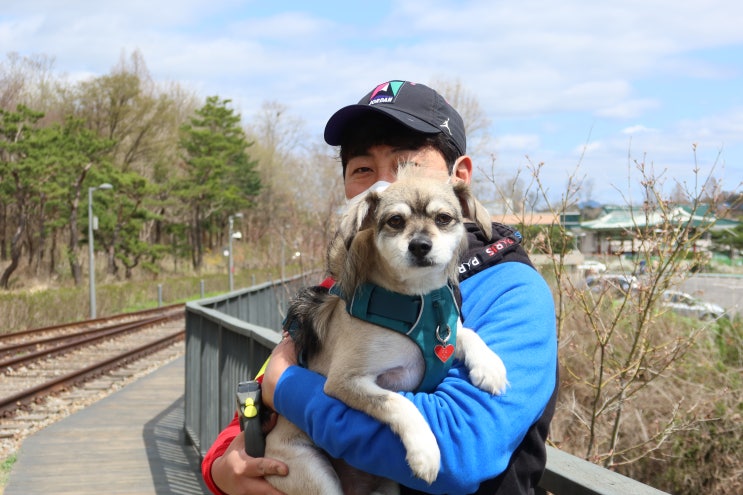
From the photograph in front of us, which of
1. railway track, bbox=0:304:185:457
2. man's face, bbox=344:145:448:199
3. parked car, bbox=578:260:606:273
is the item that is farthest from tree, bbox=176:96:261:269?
man's face, bbox=344:145:448:199

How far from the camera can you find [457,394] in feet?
6.40

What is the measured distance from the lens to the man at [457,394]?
1.83 meters

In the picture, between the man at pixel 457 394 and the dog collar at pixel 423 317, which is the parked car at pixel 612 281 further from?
the dog collar at pixel 423 317

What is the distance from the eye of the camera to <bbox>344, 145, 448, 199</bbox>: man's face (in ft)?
8.61

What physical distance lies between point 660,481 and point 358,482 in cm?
559

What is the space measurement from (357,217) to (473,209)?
1.33ft

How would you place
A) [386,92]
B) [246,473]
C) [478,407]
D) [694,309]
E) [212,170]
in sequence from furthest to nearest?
[212,170] < [694,309] < [386,92] < [246,473] < [478,407]

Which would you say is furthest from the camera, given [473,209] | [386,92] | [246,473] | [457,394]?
[386,92]

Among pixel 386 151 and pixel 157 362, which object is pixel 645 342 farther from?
pixel 157 362

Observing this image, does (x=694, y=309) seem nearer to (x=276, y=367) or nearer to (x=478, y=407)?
(x=276, y=367)

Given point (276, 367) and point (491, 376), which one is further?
point (276, 367)

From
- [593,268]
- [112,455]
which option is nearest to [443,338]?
[593,268]

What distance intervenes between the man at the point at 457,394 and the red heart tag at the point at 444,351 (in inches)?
→ 1.9

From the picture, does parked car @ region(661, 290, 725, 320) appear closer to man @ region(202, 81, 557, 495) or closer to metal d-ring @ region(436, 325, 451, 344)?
man @ region(202, 81, 557, 495)
